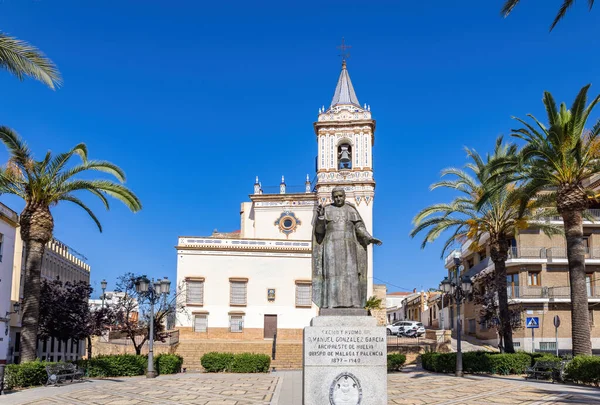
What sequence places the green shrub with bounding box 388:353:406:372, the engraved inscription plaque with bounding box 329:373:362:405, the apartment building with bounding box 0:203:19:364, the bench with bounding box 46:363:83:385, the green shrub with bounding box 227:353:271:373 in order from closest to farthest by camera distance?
the engraved inscription plaque with bounding box 329:373:362:405 < the bench with bounding box 46:363:83:385 < the green shrub with bounding box 227:353:271:373 < the green shrub with bounding box 388:353:406:372 < the apartment building with bounding box 0:203:19:364

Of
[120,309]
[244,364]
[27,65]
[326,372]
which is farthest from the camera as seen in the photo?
[120,309]

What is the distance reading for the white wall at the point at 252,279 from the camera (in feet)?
123

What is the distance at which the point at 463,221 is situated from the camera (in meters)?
25.8

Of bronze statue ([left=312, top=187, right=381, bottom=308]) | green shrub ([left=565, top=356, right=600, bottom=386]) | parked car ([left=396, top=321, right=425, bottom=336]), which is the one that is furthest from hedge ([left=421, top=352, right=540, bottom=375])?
parked car ([left=396, top=321, right=425, bottom=336])

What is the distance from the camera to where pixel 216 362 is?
82.0 feet

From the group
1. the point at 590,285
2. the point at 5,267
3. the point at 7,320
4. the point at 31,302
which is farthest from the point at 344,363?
the point at 590,285

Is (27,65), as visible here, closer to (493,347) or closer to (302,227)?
(493,347)

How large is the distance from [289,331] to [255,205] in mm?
10505

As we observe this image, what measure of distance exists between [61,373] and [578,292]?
52.4 ft

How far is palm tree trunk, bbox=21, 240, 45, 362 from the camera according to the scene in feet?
63.0

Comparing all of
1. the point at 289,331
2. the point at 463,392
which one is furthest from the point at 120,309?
the point at 463,392

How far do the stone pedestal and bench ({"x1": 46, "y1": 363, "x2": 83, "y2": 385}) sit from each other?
11.4 metres

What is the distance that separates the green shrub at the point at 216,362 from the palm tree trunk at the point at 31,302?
7285 millimetres

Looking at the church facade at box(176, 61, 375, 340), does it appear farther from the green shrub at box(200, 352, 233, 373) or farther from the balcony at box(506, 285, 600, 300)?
the green shrub at box(200, 352, 233, 373)
